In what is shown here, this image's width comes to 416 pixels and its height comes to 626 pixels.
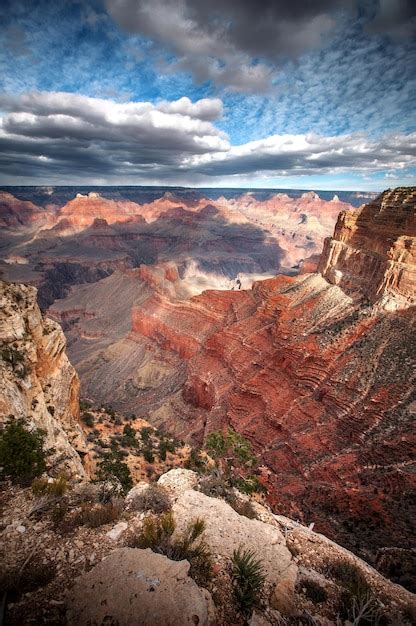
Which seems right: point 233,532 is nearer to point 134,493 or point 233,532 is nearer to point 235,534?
point 235,534

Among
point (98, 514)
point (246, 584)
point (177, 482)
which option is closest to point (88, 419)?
point (177, 482)

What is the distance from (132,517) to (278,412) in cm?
2159

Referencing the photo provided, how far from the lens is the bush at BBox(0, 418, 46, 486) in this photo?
1071 cm

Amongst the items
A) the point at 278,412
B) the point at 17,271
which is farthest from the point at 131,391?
the point at 17,271

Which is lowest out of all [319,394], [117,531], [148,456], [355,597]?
[148,456]

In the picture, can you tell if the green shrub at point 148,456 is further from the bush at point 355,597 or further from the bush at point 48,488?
the bush at point 355,597

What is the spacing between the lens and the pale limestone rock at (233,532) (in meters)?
9.98

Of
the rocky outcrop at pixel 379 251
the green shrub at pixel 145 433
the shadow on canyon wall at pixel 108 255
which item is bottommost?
the shadow on canyon wall at pixel 108 255

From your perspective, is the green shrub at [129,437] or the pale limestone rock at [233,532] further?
the green shrub at [129,437]

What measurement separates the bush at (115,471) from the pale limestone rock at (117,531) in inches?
269

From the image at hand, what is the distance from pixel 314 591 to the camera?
362 inches

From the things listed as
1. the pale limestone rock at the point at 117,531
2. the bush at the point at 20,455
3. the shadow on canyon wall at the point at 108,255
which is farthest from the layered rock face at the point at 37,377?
the shadow on canyon wall at the point at 108,255

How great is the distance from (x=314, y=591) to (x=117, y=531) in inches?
225

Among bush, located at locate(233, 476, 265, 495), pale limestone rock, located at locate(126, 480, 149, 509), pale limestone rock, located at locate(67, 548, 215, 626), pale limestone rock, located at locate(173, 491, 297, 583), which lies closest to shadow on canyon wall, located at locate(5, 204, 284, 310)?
bush, located at locate(233, 476, 265, 495)
